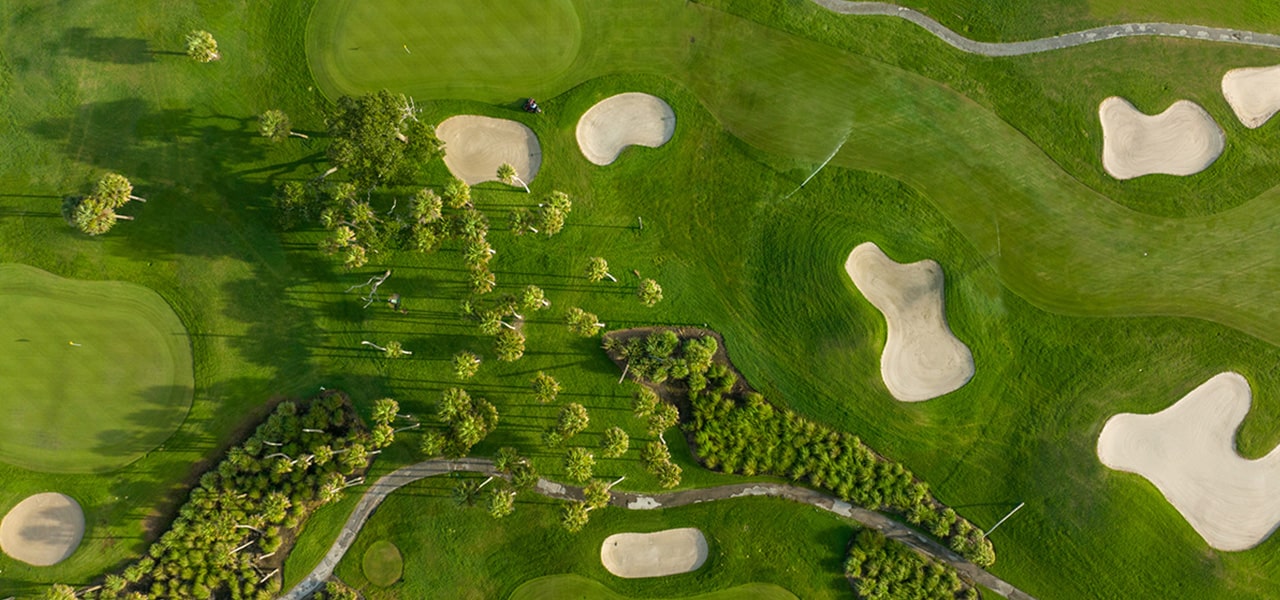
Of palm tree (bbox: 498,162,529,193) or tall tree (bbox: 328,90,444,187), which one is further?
palm tree (bbox: 498,162,529,193)

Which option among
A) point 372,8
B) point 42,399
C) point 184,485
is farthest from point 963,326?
point 42,399

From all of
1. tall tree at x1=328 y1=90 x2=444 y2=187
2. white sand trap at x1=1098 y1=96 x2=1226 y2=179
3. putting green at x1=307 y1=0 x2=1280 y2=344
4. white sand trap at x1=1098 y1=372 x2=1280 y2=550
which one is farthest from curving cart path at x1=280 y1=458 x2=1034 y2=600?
white sand trap at x1=1098 y1=96 x2=1226 y2=179

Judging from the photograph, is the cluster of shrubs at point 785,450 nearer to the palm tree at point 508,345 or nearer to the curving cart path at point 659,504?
the curving cart path at point 659,504

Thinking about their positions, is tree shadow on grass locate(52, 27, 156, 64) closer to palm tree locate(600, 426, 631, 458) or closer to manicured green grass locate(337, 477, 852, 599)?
manicured green grass locate(337, 477, 852, 599)

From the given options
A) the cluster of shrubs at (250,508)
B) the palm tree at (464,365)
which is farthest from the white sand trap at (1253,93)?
the cluster of shrubs at (250,508)

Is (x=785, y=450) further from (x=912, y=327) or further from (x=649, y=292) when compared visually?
(x=649, y=292)

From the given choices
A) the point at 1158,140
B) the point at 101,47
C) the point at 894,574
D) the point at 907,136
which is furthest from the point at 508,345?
the point at 1158,140
